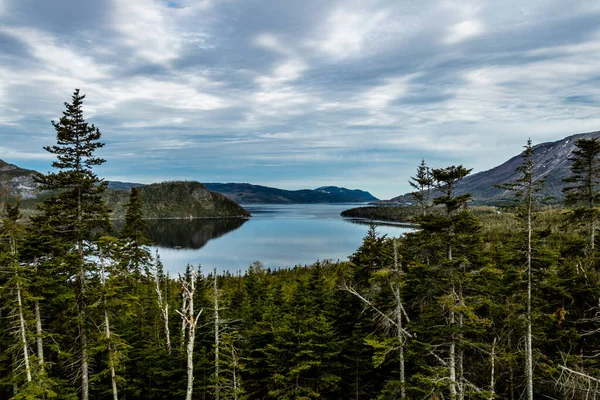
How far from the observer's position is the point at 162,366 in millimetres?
25125

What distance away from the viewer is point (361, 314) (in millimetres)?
20891

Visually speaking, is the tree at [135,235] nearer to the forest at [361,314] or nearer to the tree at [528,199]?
the forest at [361,314]

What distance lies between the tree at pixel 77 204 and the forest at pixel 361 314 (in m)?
0.08

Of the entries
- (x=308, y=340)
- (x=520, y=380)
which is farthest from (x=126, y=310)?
(x=520, y=380)

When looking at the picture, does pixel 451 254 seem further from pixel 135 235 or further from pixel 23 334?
pixel 135 235

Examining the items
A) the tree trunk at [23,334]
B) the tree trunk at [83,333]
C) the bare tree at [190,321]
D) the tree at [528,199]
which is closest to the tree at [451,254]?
the tree at [528,199]

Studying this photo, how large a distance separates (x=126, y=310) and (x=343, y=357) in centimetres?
1307

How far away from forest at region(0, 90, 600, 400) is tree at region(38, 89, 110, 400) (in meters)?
0.08

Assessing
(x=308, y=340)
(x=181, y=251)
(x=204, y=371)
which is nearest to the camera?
(x=308, y=340)

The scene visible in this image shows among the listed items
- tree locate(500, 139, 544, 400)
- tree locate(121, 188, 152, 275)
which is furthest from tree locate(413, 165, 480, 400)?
tree locate(121, 188, 152, 275)

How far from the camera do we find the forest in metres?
14.6

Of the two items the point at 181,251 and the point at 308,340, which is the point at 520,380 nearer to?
the point at 308,340

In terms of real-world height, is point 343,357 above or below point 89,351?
below

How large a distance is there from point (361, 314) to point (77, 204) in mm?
16742
